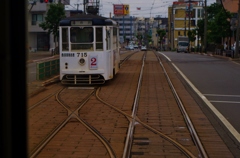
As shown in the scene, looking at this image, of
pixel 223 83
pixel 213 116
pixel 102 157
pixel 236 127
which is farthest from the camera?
pixel 223 83

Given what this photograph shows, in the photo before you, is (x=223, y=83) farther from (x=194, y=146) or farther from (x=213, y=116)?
(x=194, y=146)

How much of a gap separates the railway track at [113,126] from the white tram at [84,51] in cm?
139

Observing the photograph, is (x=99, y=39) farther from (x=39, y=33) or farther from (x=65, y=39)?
(x=39, y=33)

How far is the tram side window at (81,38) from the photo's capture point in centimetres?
1758

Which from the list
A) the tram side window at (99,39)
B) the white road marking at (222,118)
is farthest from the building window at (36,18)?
the white road marking at (222,118)

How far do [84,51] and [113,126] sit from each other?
7950 mm

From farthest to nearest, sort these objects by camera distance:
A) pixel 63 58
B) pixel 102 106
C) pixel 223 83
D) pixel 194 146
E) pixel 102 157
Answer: pixel 223 83 < pixel 63 58 < pixel 102 106 < pixel 194 146 < pixel 102 157

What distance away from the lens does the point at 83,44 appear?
17.6 meters

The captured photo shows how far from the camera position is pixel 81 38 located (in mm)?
17672

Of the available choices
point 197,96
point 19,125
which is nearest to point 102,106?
point 197,96

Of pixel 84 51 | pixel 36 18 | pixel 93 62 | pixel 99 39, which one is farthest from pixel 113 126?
pixel 36 18

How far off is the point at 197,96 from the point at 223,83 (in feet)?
16.2

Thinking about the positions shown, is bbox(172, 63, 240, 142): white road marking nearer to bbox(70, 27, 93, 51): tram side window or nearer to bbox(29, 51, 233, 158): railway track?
bbox(29, 51, 233, 158): railway track

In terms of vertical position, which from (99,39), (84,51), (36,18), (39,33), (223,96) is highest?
(36,18)
